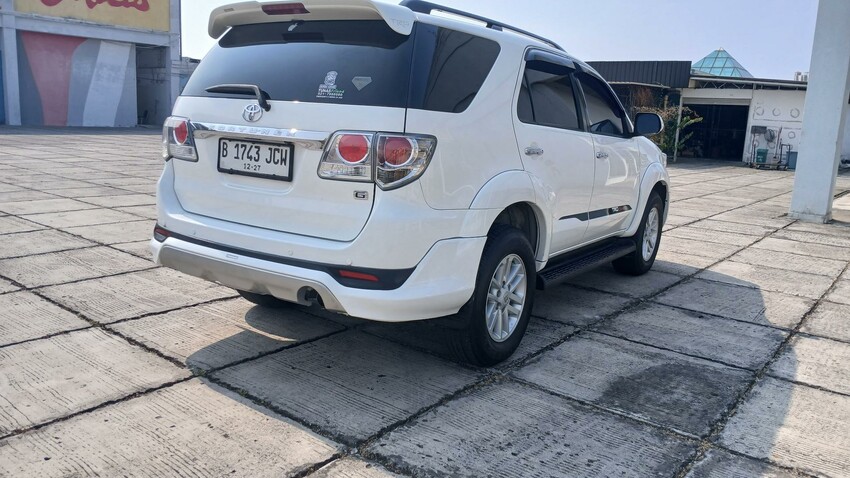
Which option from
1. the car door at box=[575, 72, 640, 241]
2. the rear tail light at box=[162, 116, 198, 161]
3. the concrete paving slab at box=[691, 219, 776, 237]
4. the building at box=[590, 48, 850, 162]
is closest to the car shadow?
the car door at box=[575, 72, 640, 241]

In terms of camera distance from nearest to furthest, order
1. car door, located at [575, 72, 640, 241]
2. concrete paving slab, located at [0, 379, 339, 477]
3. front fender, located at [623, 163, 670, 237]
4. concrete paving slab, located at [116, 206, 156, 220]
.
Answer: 1. concrete paving slab, located at [0, 379, 339, 477]
2. car door, located at [575, 72, 640, 241]
3. front fender, located at [623, 163, 670, 237]
4. concrete paving slab, located at [116, 206, 156, 220]

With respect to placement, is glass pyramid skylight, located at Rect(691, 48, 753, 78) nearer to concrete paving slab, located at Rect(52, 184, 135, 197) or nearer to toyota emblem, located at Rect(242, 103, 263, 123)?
concrete paving slab, located at Rect(52, 184, 135, 197)

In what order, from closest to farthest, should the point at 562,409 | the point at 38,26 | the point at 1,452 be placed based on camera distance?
the point at 1,452 < the point at 562,409 < the point at 38,26

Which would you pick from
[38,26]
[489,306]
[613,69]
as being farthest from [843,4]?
[38,26]

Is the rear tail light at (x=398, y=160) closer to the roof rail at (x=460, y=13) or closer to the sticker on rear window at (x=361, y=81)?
the sticker on rear window at (x=361, y=81)

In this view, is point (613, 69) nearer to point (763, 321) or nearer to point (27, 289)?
point (763, 321)

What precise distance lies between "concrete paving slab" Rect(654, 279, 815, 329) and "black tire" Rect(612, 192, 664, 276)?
404mm

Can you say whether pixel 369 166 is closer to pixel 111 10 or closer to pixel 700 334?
pixel 700 334

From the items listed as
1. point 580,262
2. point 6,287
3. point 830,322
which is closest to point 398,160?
point 580,262

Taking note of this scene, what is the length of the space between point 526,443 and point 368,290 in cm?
101

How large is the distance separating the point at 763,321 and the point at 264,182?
387 centimetres

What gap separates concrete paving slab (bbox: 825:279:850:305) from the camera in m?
5.86

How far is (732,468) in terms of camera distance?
298cm

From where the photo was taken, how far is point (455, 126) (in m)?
3.48
